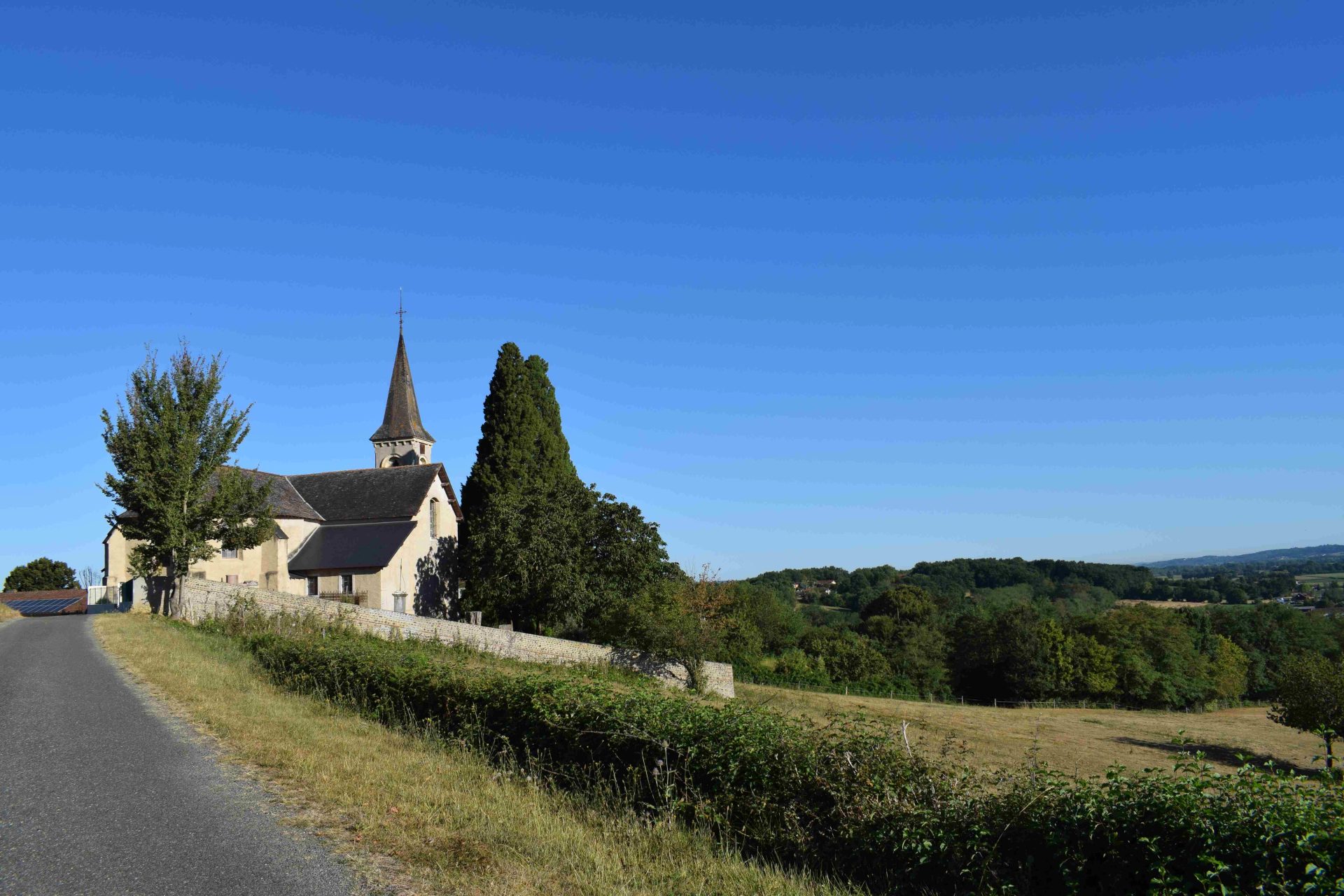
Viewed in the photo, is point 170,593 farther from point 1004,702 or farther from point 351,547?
point 1004,702

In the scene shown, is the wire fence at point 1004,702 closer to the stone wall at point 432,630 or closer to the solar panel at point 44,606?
the stone wall at point 432,630

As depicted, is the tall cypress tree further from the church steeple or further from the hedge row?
the hedge row

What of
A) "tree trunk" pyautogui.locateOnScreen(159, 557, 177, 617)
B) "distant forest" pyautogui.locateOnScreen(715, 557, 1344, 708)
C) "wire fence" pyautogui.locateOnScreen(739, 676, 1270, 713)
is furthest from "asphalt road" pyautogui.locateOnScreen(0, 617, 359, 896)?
"wire fence" pyautogui.locateOnScreen(739, 676, 1270, 713)

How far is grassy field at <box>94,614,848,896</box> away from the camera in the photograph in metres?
5.79

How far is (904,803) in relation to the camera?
6.07 m

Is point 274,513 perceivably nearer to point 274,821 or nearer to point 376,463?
point 376,463

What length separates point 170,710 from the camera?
11086mm

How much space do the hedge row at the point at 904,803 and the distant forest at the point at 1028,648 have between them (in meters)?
39.7

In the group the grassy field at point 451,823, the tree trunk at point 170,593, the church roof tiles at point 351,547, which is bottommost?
the grassy field at point 451,823

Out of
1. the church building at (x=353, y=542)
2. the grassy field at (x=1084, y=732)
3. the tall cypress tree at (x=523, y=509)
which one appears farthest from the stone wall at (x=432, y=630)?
the church building at (x=353, y=542)

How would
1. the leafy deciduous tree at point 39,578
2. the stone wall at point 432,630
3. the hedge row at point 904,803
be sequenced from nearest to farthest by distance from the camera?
the hedge row at point 904,803, the stone wall at point 432,630, the leafy deciduous tree at point 39,578

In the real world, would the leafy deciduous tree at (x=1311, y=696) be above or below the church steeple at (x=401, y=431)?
below

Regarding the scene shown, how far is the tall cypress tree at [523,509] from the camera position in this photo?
34.5 meters

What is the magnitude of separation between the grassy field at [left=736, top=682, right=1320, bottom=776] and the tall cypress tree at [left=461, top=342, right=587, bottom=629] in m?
9.85
